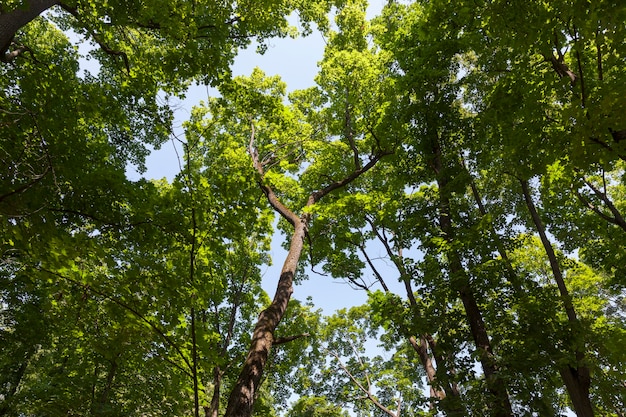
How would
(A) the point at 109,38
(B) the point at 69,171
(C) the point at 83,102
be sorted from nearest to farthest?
(B) the point at 69,171, (C) the point at 83,102, (A) the point at 109,38

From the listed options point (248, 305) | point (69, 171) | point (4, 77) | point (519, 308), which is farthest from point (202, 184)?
point (248, 305)

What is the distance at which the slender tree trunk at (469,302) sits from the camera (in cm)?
500

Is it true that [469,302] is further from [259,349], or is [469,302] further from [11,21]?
[11,21]

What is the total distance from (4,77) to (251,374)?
6020 millimetres

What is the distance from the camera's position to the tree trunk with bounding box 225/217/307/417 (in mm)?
4146

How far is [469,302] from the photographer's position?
6027 mm

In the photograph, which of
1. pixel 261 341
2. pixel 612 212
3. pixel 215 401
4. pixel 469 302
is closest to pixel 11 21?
pixel 261 341

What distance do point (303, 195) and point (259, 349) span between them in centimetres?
706

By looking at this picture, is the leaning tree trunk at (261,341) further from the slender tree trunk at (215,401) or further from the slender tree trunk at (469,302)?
the slender tree trunk at (215,401)

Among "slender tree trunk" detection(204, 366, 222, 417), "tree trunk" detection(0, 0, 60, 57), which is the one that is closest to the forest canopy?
"tree trunk" detection(0, 0, 60, 57)

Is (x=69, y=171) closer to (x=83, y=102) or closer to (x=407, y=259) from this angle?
(x=83, y=102)

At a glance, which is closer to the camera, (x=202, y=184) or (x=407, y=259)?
(x=202, y=184)

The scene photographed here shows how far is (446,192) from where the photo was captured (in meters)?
6.69

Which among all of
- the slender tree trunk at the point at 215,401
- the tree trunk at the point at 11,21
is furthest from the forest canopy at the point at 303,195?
the slender tree trunk at the point at 215,401
